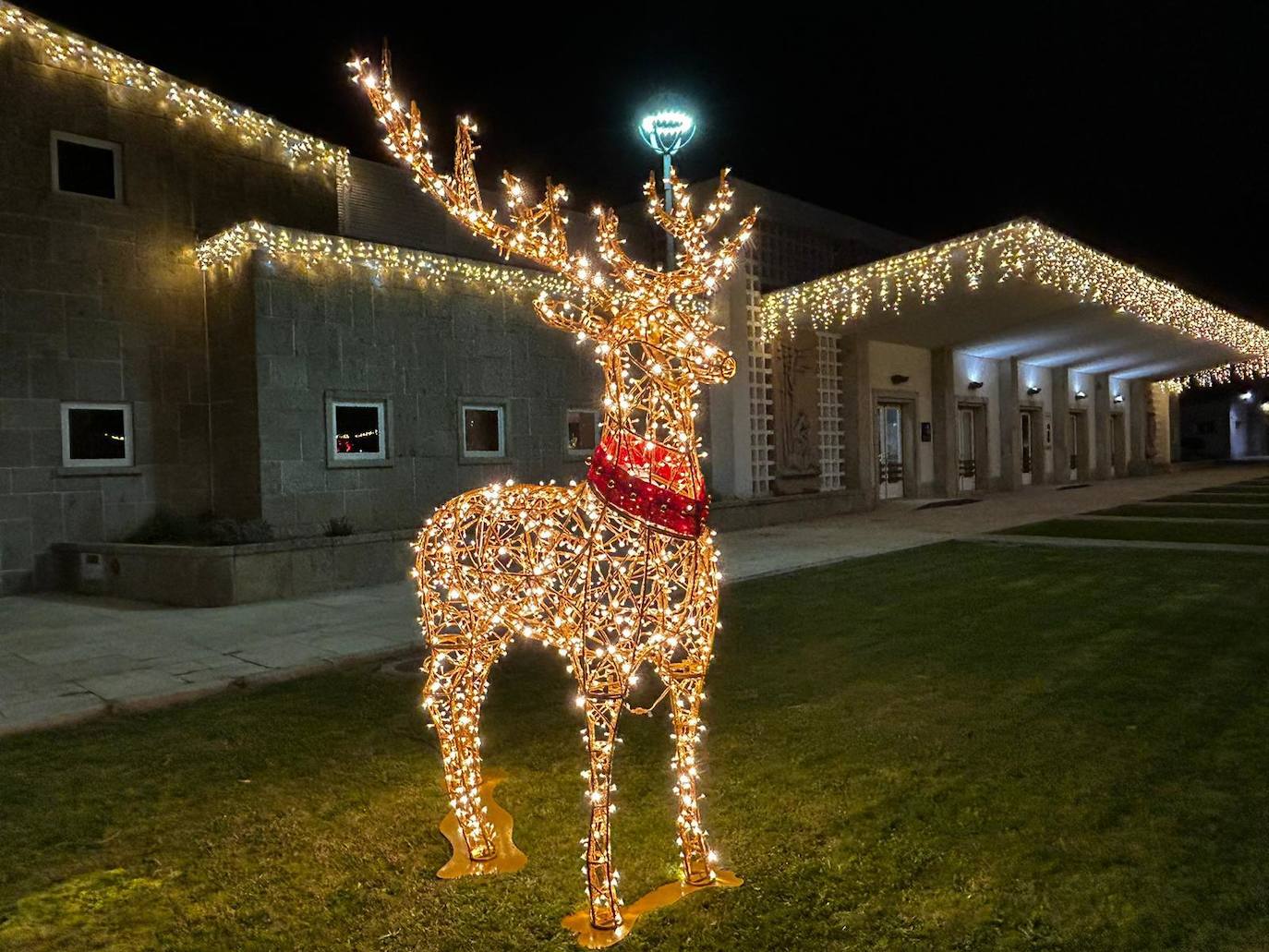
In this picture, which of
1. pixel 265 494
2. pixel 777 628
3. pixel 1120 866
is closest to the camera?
pixel 1120 866

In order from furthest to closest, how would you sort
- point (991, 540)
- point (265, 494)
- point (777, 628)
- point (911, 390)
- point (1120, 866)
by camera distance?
1. point (911, 390)
2. point (991, 540)
3. point (265, 494)
4. point (777, 628)
5. point (1120, 866)

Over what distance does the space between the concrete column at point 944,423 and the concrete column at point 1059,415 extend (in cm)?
719

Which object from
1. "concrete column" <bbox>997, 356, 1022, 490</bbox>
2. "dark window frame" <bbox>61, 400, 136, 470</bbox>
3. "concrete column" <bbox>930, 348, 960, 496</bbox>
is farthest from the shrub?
"concrete column" <bbox>997, 356, 1022, 490</bbox>

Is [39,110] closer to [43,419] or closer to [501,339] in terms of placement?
[43,419]

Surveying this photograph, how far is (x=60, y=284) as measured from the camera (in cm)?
1128

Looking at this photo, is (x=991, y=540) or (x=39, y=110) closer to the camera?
(x=39, y=110)

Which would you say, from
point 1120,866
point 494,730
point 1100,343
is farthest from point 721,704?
point 1100,343

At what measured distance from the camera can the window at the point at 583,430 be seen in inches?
611

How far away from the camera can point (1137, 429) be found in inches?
1388

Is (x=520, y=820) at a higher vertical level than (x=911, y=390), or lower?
lower

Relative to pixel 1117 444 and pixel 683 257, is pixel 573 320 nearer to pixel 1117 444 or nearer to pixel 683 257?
pixel 683 257

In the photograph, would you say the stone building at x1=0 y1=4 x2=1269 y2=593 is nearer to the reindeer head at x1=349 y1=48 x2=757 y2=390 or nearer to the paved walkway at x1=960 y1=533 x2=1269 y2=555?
the paved walkway at x1=960 y1=533 x2=1269 y2=555

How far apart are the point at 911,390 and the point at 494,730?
19847mm

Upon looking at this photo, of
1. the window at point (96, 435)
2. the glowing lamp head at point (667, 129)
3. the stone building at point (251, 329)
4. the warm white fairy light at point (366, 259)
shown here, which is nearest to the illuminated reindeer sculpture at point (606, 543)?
the warm white fairy light at point (366, 259)
